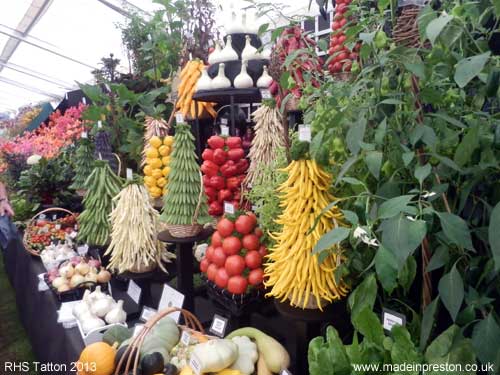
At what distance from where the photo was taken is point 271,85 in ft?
5.37

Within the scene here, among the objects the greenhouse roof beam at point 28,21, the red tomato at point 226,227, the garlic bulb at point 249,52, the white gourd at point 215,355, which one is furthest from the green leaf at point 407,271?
the greenhouse roof beam at point 28,21

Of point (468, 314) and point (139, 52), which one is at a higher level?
point (139, 52)

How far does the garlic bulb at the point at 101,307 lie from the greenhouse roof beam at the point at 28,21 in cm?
613

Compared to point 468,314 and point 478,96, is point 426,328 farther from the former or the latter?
point 478,96

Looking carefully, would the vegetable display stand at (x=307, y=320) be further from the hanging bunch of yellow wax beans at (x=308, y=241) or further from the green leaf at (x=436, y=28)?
the green leaf at (x=436, y=28)

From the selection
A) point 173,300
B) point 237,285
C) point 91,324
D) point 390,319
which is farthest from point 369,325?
point 91,324

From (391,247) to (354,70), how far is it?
2.03ft

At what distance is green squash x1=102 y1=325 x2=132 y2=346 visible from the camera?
1439mm

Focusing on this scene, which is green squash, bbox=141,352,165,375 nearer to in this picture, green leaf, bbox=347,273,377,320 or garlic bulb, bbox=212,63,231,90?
green leaf, bbox=347,273,377,320

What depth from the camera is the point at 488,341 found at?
65cm

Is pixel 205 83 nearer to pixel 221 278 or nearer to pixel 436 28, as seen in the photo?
pixel 221 278

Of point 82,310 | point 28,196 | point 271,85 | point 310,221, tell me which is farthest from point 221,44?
point 28,196

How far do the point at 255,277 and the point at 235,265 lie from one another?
0.08 m

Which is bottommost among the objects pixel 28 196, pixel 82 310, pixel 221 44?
pixel 82 310
